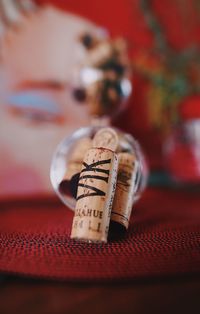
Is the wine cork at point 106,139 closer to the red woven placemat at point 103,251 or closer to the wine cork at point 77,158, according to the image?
the wine cork at point 77,158

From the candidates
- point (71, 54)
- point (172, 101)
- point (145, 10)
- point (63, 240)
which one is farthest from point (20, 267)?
point (145, 10)

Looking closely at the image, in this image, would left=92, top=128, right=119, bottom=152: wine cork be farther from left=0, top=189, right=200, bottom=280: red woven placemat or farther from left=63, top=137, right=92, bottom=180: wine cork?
left=0, top=189, right=200, bottom=280: red woven placemat

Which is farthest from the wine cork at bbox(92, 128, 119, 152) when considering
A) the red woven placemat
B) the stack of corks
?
the red woven placemat

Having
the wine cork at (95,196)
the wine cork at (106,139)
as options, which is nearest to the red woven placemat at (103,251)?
the wine cork at (95,196)

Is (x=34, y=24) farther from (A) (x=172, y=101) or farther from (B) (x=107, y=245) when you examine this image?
(B) (x=107, y=245)

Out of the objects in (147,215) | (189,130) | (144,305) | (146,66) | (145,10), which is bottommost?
(144,305)

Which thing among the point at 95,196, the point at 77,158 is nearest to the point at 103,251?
the point at 95,196
